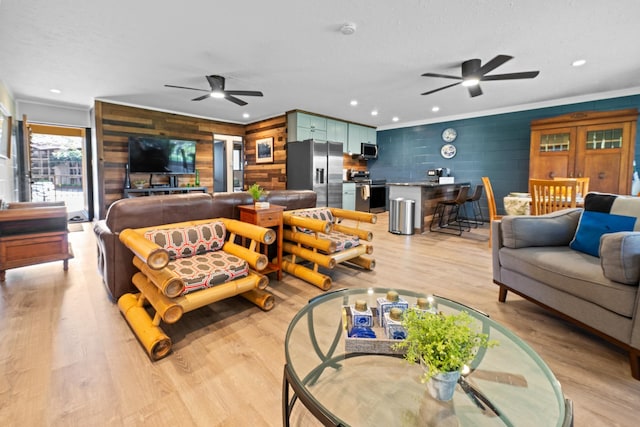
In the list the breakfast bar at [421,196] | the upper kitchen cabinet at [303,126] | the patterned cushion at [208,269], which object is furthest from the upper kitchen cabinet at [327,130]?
the patterned cushion at [208,269]

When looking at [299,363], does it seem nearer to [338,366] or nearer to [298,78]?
[338,366]

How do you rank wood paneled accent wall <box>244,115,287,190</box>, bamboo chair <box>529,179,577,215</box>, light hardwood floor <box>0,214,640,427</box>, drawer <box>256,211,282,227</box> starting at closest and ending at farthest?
light hardwood floor <box>0,214,640,427</box>, drawer <box>256,211,282,227</box>, bamboo chair <box>529,179,577,215</box>, wood paneled accent wall <box>244,115,287,190</box>

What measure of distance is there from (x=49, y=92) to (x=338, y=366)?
661 centimetres

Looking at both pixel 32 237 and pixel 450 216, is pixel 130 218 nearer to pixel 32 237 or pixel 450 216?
pixel 32 237

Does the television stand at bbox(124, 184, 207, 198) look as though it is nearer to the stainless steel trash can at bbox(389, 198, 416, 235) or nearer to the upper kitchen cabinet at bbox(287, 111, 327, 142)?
the upper kitchen cabinet at bbox(287, 111, 327, 142)

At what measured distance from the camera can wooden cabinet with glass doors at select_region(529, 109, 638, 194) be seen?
14.6 feet

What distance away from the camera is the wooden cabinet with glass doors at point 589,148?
4461mm

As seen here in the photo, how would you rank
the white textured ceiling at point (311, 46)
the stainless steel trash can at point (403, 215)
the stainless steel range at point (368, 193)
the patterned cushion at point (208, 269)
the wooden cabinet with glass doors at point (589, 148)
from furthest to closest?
the stainless steel range at point (368, 193), the stainless steel trash can at point (403, 215), the wooden cabinet with glass doors at point (589, 148), the white textured ceiling at point (311, 46), the patterned cushion at point (208, 269)

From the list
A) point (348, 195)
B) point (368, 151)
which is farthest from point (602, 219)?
point (368, 151)

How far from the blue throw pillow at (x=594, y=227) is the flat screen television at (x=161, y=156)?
671 cm

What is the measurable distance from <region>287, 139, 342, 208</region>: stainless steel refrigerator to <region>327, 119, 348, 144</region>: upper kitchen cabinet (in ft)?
2.34

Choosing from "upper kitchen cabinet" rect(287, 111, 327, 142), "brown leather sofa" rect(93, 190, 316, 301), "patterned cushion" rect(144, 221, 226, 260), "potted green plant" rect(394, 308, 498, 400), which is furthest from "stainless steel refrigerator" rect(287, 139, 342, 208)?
"potted green plant" rect(394, 308, 498, 400)

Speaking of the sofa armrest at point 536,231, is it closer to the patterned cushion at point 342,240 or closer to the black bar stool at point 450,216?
the patterned cushion at point 342,240

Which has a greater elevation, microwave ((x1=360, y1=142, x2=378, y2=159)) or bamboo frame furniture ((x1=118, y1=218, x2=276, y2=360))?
microwave ((x1=360, y1=142, x2=378, y2=159))
